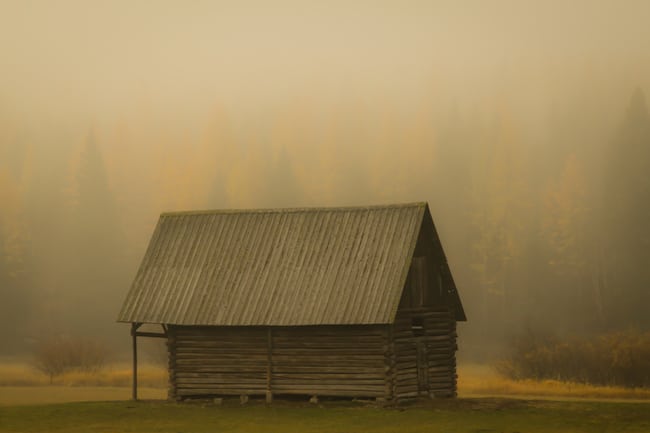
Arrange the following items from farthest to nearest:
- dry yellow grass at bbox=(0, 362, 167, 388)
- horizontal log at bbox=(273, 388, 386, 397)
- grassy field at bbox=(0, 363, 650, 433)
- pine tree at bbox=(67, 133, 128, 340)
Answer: pine tree at bbox=(67, 133, 128, 340)
dry yellow grass at bbox=(0, 362, 167, 388)
horizontal log at bbox=(273, 388, 386, 397)
grassy field at bbox=(0, 363, 650, 433)

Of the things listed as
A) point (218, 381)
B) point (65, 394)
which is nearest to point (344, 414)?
point (218, 381)

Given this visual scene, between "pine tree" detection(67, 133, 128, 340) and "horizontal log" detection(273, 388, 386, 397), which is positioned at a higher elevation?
"pine tree" detection(67, 133, 128, 340)

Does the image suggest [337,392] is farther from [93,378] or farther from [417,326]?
[93,378]

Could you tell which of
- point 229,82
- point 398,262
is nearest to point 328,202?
point 229,82

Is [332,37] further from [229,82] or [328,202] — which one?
[328,202]

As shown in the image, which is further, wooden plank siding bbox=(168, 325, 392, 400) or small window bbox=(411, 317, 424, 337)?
small window bbox=(411, 317, 424, 337)

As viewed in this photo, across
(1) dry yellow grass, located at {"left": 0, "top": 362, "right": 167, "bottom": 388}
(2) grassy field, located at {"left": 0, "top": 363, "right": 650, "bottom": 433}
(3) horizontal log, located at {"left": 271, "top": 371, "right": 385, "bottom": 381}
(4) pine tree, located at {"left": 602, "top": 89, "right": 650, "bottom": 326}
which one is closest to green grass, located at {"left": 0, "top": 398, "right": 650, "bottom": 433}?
(2) grassy field, located at {"left": 0, "top": 363, "right": 650, "bottom": 433}

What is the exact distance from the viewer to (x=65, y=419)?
36.7 metres

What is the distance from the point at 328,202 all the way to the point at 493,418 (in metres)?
56.2

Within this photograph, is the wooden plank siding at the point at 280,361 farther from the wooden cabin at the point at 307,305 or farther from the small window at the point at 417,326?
the small window at the point at 417,326

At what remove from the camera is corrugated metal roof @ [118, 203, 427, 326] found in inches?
1523

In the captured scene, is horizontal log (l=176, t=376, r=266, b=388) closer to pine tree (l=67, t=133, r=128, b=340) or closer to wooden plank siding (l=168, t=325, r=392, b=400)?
wooden plank siding (l=168, t=325, r=392, b=400)

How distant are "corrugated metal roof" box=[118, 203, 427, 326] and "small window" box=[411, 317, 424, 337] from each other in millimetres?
2847

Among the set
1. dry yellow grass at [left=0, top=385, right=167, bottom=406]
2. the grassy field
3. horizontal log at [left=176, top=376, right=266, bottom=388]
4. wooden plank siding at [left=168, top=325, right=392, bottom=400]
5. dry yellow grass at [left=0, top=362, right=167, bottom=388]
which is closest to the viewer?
the grassy field
